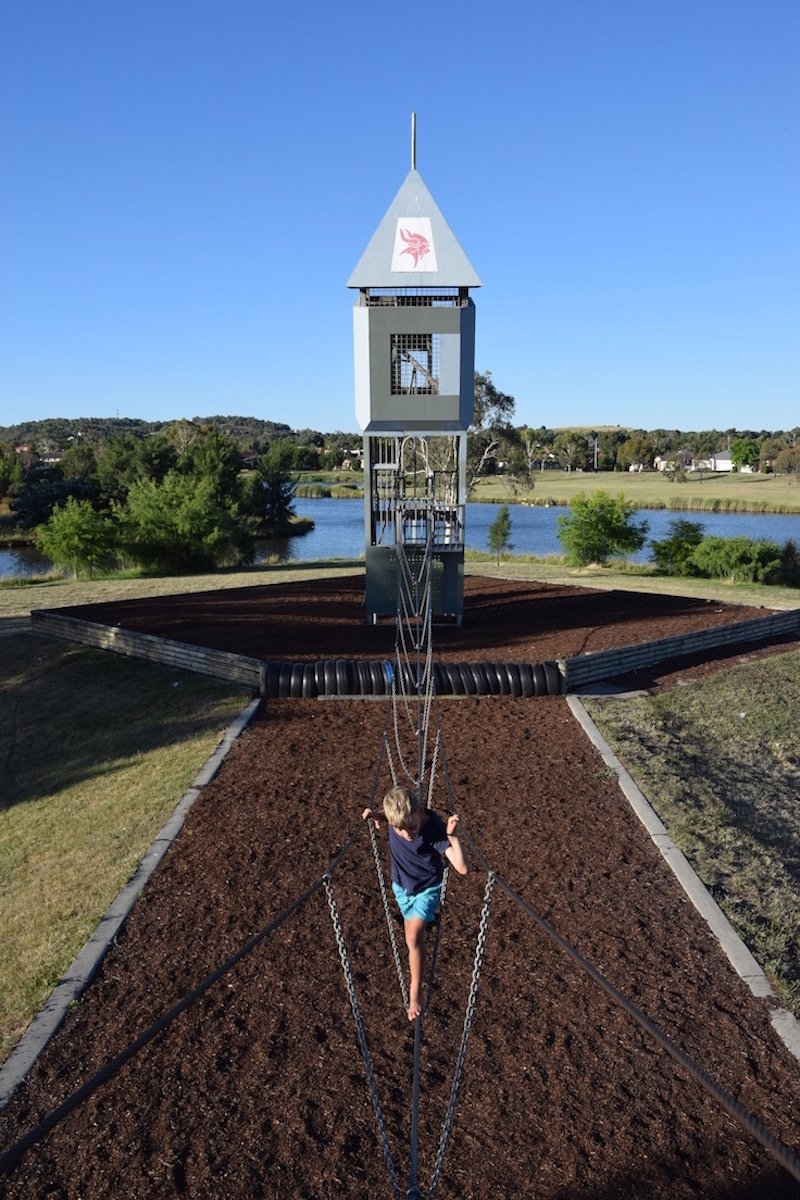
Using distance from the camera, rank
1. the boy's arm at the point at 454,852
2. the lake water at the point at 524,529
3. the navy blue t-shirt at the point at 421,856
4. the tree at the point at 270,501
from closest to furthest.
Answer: the boy's arm at the point at 454,852 → the navy blue t-shirt at the point at 421,856 → the lake water at the point at 524,529 → the tree at the point at 270,501

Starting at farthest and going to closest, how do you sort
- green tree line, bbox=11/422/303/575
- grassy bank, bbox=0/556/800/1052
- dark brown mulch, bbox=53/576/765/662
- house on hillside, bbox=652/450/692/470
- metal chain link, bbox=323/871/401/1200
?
house on hillside, bbox=652/450/692/470, green tree line, bbox=11/422/303/575, dark brown mulch, bbox=53/576/765/662, grassy bank, bbox=0/556/800/1052, metal chain link, bbox=323/871/401/1200

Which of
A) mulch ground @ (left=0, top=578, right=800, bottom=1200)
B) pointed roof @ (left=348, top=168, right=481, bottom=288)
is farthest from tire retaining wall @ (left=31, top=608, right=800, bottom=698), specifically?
pointed roof @ (left=348, top=168, right=481, bottom=288)

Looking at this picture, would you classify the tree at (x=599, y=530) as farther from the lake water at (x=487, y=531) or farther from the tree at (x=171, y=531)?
the tree at (x=171, y=531)

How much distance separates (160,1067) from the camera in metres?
5.18

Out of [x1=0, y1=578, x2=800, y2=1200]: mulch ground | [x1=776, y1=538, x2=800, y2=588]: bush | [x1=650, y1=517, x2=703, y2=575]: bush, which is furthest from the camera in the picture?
[x1=650, y1=517, x2=703, y2=575]: bush

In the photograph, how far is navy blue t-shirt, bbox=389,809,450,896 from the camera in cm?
512

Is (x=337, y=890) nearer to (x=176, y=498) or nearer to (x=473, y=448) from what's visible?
(x=176, y=498)

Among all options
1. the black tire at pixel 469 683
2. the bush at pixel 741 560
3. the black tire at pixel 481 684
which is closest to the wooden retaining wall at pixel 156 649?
the black tire at pixel 469 683

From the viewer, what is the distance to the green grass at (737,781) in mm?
6949

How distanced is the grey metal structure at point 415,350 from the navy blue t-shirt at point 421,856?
1125cm

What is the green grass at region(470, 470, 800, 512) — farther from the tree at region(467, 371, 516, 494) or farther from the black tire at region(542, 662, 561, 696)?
the black tire at region(542, 662, 561, 696)

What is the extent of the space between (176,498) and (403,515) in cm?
1828

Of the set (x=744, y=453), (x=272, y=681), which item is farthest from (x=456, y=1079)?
(x=744, y=453)

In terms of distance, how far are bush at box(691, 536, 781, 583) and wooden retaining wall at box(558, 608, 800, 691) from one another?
1088 centimetres
